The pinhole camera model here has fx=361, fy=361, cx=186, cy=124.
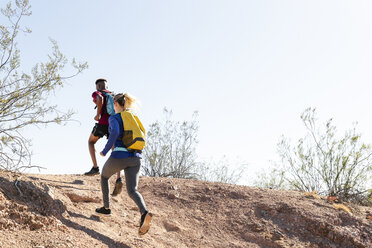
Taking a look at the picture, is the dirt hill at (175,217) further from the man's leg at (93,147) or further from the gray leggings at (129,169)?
the gray leggings at (129,169)

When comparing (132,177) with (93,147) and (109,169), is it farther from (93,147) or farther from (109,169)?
(93,147)

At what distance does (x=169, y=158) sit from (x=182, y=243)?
27.4ft

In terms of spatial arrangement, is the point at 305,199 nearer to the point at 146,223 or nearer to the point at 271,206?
the point at 271,206

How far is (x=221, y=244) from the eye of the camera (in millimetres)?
5281

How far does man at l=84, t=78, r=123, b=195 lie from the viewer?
5.66 metres

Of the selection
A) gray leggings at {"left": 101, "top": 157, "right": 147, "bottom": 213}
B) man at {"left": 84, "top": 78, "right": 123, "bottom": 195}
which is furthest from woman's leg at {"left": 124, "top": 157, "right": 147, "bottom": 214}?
man at {"left": 84, "top": 78, "right": 123, "bottom": 195}

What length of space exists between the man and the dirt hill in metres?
0.34

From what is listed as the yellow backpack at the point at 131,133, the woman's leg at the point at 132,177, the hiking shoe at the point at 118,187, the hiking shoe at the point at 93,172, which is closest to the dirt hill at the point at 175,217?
the hiking shoe at the point at 118,187

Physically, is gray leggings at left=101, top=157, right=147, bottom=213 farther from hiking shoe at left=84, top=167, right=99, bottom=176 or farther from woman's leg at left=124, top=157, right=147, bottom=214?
hiking shoe at left=84, top=167, right=99, bottom=176

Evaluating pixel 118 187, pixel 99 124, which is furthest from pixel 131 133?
pixel 118 187

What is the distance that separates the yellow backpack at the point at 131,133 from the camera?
173 inches

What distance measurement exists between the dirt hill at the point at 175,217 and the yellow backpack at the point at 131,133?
3.68ft

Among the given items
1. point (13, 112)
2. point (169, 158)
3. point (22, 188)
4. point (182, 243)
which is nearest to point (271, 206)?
point (182, 243)

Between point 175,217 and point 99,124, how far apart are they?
192 centimetres
